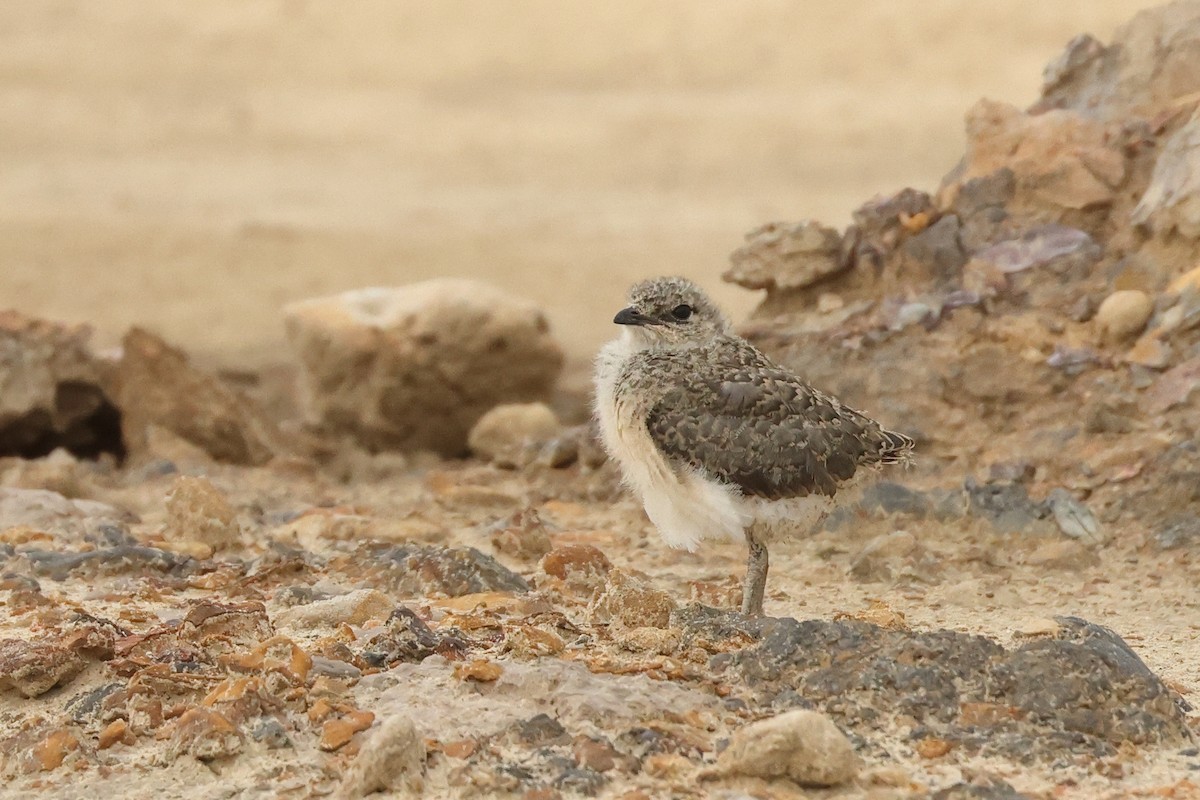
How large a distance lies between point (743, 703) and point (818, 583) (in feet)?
8.27

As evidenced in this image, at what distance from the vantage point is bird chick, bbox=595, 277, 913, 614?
5.78 meters

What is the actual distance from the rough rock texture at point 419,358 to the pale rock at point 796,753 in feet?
27.2

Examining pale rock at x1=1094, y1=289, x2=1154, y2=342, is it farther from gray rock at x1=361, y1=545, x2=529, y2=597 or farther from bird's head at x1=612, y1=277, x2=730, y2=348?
gray rock at x1=361, y1=545, x2=529, y2=597

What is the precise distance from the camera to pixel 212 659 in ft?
16.3

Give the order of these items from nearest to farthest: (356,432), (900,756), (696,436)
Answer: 1. (900,756)
2. (696,436)
3. (356,432)

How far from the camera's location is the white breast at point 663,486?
577 centimetres

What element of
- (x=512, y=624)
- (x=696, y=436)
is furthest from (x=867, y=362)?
(x=512, y=624)

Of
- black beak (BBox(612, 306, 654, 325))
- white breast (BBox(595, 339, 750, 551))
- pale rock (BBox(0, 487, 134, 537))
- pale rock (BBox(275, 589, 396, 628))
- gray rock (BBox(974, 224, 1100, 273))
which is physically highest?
gray rock (BBox(974, 224, 1100, 273))

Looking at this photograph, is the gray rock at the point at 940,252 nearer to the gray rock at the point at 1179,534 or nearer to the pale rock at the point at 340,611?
the gray rock at the point at 1179,534

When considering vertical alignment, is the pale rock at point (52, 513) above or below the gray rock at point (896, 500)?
below

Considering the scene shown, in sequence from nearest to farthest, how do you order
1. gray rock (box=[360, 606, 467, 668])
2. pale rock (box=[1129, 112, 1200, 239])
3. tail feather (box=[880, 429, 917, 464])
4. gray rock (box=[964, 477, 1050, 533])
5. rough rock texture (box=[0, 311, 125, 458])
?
1. gray rock (box=[360, 606, 467, 668])
2. tail feather (box=[880, 429, 917, 464])
3. gray rock (box=[964, 477, 1050, 533])
4. pale rock (box=[1129, 112, 1200, 239])
5. rough rock texture (box=[0, 311, 125, 458])

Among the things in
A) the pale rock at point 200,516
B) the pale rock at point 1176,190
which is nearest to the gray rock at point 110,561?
the pale rock at point 200,516

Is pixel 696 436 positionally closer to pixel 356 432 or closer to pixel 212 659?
pixel 212 659

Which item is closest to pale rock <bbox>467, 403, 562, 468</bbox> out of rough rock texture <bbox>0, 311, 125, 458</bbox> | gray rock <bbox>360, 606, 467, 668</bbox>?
rough rock texture <bbox>0, 311, 125, 458</bbox>
